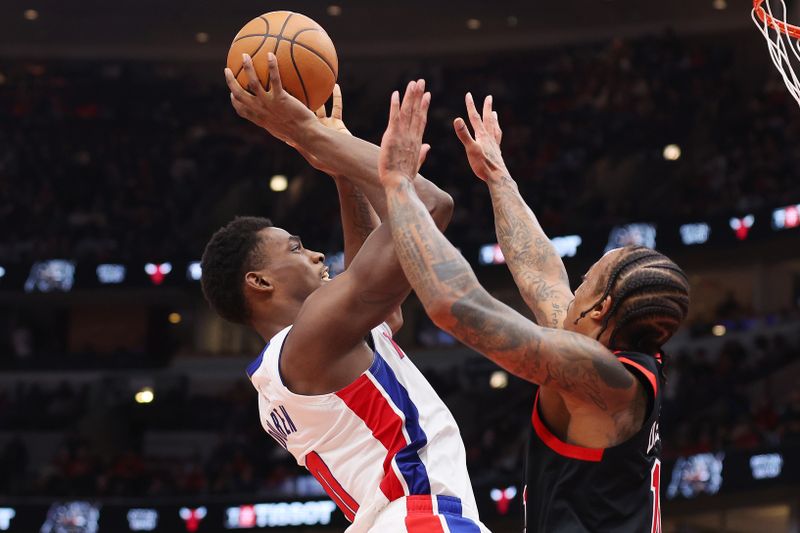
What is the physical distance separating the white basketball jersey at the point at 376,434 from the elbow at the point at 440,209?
43cm

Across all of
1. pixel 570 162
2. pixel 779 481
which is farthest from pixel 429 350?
pixel 779 481

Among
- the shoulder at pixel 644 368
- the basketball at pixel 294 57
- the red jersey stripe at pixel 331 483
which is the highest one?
the basketball at pixel 294 57

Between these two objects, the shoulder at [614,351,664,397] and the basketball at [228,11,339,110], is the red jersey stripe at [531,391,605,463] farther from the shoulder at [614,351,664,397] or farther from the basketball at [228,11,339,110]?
the basketball at [228,11,339,110]

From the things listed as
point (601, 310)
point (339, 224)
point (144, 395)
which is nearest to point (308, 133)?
point (601, 310)

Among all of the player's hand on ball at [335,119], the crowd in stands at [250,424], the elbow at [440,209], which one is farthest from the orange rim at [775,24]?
the crowd in stands at [250,424]

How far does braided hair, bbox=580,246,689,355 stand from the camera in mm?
2992

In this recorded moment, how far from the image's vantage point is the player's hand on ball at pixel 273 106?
11.5 feet

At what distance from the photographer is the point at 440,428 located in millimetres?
3479

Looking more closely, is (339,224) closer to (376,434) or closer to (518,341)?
(376,434)

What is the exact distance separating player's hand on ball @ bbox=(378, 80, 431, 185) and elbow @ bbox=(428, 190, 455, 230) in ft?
0.99

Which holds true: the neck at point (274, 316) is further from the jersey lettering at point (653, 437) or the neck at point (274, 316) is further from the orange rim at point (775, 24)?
the orange rim at point (775, 24)

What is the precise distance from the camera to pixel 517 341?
2820 mm

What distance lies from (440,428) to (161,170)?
18.1 meters

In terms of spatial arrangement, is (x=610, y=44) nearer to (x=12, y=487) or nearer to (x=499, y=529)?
(x=499, y=529)
